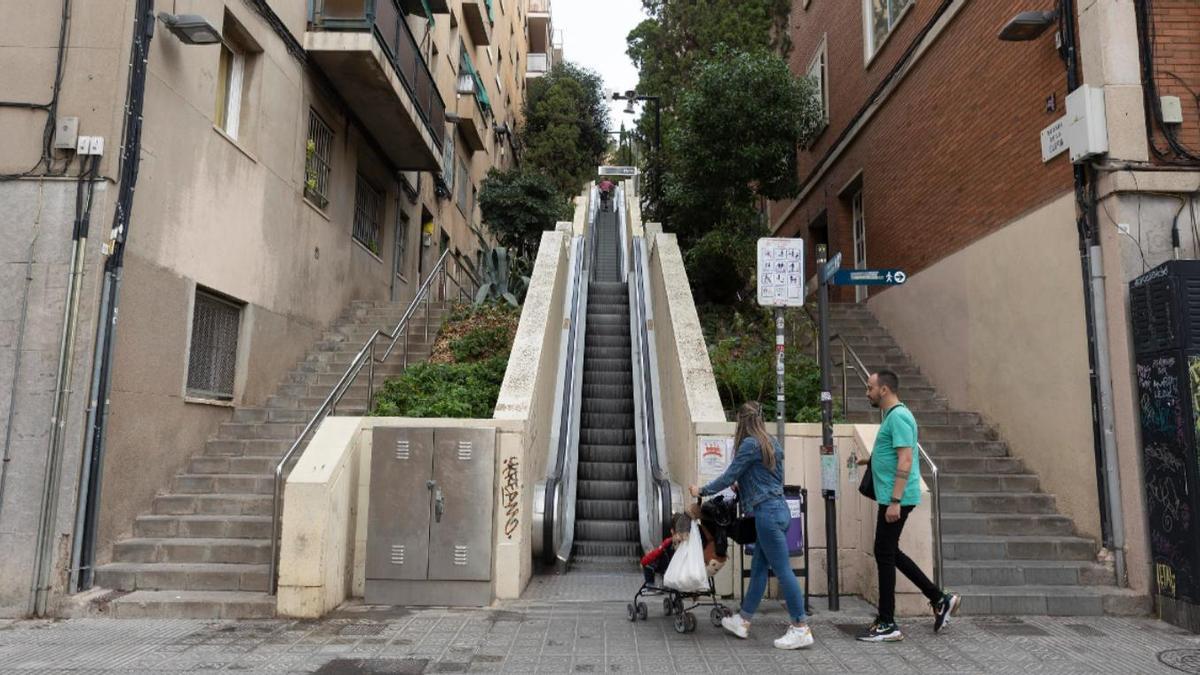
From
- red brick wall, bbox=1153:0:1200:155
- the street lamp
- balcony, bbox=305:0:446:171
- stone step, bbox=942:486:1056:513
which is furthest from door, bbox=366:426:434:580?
the street lamp

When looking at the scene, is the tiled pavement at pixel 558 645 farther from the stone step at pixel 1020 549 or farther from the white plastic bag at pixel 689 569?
the stone step at pixel 1020 549

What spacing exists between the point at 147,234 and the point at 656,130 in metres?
18.8

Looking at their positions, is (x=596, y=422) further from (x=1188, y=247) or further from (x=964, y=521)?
(x=1188, y=247)

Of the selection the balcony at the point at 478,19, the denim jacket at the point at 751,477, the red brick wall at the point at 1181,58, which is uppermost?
the balcony at the point at 478,19

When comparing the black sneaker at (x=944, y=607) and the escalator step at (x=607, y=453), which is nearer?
the black sneaker at (x=944, y=607)

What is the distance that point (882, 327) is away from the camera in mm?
12359

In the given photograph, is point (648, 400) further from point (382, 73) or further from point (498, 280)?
point (382, 73)

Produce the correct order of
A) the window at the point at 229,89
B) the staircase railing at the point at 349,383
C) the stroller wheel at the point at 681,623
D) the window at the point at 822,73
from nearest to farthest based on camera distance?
the stroller wheel at the point at 681,623 < the staircase railing at the point at 349,383 < the window at the point at 229,89 < the window at the point at 822,73

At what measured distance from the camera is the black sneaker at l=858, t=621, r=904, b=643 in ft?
17.1

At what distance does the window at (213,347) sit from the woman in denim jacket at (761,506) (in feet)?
19.3

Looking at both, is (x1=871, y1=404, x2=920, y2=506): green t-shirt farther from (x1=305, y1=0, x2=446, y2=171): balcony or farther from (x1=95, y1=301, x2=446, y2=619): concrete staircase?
(x1=305, y1=0, x2=446, y2=171): balcony

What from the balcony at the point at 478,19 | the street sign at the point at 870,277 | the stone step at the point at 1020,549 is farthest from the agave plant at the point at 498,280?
the balcony at the point at 478,19

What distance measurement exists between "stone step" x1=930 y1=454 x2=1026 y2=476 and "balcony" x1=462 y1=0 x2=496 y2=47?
19252 millimetres

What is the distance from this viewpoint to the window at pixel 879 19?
43.3 ft
